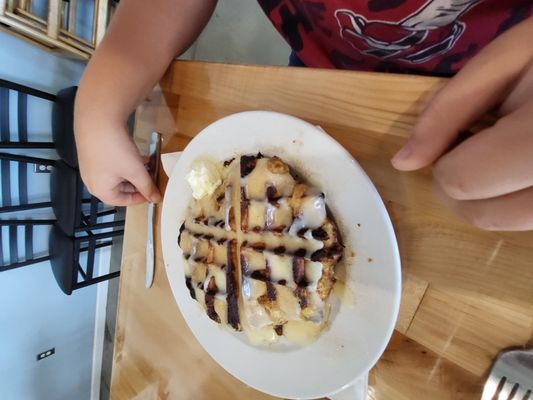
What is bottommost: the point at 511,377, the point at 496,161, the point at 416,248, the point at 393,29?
→ the point at 511,377

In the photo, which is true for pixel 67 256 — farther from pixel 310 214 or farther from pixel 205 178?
pixel 310 214

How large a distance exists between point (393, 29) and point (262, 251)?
344 millimetres

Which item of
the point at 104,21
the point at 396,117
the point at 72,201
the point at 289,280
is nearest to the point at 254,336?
the point at 289,280

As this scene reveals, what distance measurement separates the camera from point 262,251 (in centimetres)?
49

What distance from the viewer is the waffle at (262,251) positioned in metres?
0.45

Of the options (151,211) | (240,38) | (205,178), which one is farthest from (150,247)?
(240,38)

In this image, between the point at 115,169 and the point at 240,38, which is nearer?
the point at 115,169

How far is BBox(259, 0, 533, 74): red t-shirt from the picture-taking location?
1.57ft

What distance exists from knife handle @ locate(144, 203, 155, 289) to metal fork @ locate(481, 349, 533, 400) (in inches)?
21.6

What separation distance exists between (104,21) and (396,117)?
1.10 metres

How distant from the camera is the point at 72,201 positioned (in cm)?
111

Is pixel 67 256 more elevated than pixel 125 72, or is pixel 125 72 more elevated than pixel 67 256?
pixel 125 72

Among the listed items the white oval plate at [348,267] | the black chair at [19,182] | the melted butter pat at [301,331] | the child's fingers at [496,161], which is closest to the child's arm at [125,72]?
the white oval plate at [348,267]

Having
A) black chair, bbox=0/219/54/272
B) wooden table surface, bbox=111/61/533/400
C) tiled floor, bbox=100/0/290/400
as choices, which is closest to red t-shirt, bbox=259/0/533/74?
wooden table surface, bbox=111/61/533/400
